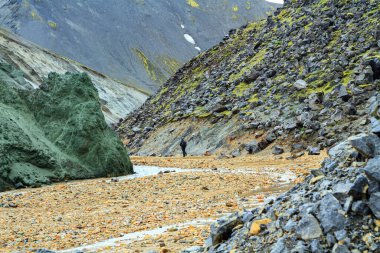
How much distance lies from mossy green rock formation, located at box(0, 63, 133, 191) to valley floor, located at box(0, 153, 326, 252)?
148 cm

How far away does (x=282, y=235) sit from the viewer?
7359 millimetres

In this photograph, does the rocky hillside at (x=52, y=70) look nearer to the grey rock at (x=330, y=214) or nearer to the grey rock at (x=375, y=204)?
the grey rock at (x=330, y=214)

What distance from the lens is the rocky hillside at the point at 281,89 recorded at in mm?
33531

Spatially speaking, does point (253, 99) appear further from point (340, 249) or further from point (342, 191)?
point (340, 249)

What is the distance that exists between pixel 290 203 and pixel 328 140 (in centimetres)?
2251

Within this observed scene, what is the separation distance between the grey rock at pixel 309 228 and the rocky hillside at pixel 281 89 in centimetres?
2201

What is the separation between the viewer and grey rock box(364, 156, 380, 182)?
6.72 metres

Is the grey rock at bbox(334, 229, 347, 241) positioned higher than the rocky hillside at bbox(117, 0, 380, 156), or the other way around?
the rocky hillside at bbox(117, 0, 380, 156)

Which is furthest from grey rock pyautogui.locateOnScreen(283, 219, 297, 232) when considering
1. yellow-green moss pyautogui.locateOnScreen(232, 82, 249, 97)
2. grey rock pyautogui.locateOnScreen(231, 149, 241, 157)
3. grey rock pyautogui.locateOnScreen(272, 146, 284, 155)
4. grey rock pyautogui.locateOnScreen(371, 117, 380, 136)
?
yellow-green moss pyautogui.locateOnScreen(232, 82, 249, 97)

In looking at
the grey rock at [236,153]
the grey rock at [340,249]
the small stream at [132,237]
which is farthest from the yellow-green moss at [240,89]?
the grey rock at [340,249]

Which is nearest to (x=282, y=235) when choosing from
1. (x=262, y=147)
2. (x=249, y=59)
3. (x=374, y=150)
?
(x=374, y=150)

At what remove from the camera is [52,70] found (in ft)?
393

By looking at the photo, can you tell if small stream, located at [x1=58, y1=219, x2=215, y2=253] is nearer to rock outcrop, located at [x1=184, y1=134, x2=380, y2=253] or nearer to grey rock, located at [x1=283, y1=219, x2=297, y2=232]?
rock outcrop, located at [x1=184, y1=134, x2=380, y2=253]

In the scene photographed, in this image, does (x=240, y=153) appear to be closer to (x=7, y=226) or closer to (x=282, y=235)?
(x=7, y=226)
